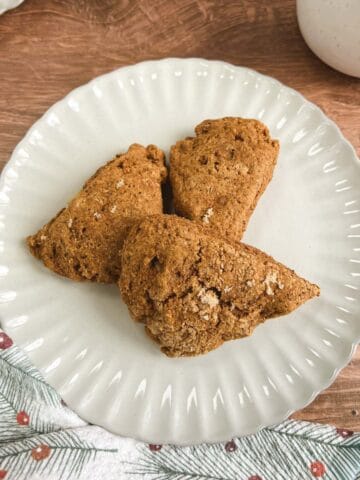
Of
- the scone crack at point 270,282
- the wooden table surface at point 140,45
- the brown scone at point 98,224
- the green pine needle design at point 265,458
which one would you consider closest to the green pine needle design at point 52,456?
the green pine needle design at point 265,458

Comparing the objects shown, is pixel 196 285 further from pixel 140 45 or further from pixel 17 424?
pixel 140 45

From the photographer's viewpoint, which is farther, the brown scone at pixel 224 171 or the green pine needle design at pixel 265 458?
the brown scone at pixel 224 171

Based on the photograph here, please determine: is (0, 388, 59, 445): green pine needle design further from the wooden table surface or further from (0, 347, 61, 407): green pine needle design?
the wooden table surface

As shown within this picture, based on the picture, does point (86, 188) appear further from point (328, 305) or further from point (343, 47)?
point (343, 47)

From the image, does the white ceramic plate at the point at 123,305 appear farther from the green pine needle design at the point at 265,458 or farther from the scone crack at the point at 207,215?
the scone crack at the point at 207,215

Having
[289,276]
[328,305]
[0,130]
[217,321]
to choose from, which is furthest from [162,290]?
[0,130]

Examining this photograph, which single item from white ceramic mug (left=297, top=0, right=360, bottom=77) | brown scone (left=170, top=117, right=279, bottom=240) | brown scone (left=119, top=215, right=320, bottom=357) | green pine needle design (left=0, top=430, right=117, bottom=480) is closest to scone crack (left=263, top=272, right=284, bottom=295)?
brown scone (left=119, top=215, right=320, bottom=357)
